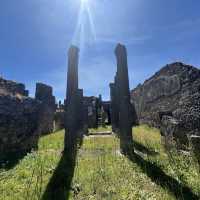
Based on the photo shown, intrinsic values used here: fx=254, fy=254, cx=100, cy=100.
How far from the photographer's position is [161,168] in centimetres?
734

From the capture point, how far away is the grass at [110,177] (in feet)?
17.8

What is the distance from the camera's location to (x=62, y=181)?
6.37 m

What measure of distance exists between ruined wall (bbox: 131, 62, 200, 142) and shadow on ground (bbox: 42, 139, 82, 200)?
4.15 m

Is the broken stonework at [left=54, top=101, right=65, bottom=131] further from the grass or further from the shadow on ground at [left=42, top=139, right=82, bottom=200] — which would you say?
the shadow on ground at [left=42, top=139, right=82, bottom=200]

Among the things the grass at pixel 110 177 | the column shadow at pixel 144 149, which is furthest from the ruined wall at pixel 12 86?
the column shadow at pixel 144 149

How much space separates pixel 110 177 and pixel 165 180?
54.0 inches

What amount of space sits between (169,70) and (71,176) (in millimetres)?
11880

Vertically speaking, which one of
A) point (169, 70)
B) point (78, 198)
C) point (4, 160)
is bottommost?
point (78, 198)

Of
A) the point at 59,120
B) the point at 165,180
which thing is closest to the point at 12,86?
the point at 59,120

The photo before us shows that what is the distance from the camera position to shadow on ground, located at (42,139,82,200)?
17.7ft

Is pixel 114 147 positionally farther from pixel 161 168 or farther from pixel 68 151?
pixel 161 168

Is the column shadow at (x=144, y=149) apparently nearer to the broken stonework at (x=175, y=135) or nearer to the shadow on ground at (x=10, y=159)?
the broken stonework at (x=175, y=135)

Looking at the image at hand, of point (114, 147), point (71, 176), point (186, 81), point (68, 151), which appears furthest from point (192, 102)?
point (71, 176)

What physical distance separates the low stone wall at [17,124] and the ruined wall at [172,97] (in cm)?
546
